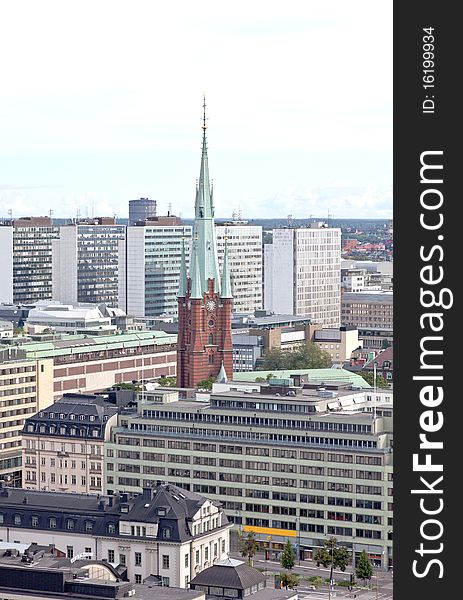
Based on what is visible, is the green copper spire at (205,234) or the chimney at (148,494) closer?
the chimney at (148,494)

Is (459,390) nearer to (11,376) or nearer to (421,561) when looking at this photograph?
(421,561)

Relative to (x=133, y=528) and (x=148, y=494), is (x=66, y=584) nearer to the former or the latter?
(x=133, y=528)

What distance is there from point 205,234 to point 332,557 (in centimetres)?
6587

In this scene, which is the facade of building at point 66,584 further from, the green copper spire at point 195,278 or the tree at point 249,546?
the green copper spire at point 195,278

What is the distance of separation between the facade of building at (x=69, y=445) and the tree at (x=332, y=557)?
26190 millimetres

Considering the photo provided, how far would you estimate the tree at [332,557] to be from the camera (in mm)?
112125

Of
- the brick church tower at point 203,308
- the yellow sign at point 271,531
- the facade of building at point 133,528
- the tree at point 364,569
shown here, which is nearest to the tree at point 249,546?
the yellow sign at point 271,531

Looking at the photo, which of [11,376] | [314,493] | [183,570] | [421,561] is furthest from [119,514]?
[421,561]

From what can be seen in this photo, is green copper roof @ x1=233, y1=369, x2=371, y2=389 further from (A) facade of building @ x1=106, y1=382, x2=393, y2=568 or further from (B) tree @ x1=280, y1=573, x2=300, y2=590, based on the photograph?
(B) tree @ x1=280, y1=573, x2=300, y2=590

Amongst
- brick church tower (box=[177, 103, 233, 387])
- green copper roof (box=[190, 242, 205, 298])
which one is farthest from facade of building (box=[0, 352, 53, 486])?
green copper roof (box=[190, 242, 205, 298])

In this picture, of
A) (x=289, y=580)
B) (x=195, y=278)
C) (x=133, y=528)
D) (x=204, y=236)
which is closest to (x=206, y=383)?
(x=195, y=278)

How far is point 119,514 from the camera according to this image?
106125 mm

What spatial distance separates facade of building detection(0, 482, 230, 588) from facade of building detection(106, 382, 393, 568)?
49.3ft

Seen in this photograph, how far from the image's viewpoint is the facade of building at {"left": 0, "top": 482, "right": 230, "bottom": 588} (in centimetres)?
10194
